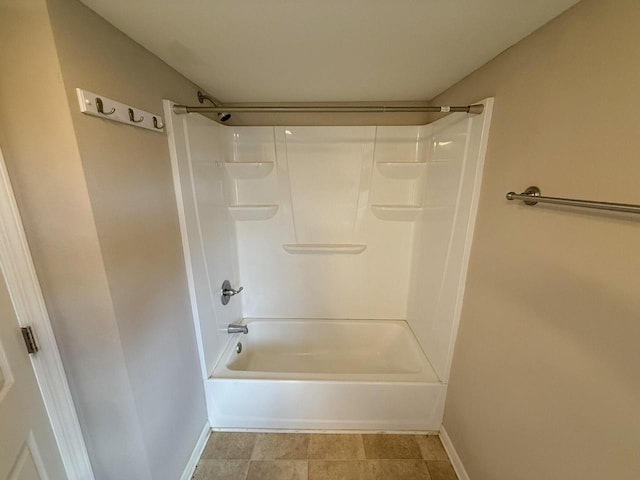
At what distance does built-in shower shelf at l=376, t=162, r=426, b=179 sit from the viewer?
2.01 metres

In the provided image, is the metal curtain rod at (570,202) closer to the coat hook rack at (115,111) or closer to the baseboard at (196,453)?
the coat hook rack at (115,111)

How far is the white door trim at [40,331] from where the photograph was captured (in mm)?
799

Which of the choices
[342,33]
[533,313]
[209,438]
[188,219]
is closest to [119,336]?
[188,219]

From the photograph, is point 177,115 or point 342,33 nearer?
point 342,33

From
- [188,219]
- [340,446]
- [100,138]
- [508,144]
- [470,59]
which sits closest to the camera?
[100,138]

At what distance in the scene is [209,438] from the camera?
170cm

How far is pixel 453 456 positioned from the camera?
1539 millimetres

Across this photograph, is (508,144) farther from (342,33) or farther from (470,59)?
(342,33)

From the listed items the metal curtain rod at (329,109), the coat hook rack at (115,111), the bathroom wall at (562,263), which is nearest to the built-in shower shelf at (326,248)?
the bathroom wall at (562,263)

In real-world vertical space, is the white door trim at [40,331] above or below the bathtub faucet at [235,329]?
above

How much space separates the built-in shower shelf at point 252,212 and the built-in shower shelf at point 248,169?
0.25 m

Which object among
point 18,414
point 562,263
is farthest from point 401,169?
point 18,414

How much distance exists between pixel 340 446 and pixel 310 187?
184cm

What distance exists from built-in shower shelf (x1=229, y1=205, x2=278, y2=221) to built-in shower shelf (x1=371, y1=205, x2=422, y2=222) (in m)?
0.85
